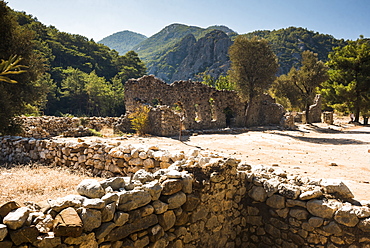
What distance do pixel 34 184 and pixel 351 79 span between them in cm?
2813

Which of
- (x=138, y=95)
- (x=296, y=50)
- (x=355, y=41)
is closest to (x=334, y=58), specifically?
(x=355, y=41)

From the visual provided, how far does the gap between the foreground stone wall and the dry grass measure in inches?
53.6

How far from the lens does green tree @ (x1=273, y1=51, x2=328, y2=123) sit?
73.4ft

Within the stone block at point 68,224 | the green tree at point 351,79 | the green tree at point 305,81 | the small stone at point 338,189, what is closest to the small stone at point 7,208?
the stone block at point 68,224

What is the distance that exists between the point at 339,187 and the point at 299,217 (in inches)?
33.6

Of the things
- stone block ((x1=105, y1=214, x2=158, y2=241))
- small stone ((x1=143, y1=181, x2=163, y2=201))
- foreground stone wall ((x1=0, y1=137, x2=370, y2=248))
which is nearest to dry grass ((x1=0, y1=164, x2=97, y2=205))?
foreground stone wall ((x1=0, y1=137, x2=370, y2=248))

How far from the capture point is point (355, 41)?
24.3 meters

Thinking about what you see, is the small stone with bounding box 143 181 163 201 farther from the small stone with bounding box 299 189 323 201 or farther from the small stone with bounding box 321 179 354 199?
the small stone with bounding box 321 179 354 199

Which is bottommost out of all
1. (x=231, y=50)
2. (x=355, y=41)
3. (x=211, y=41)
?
(x=231, y=50)

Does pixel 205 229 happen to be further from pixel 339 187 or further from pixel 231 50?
pixel 231 50

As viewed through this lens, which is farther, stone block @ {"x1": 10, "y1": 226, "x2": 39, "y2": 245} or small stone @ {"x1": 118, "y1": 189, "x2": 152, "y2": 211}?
small stone @ {"x1": 118, "y1": 189, "x2": 152, "y2": 211}

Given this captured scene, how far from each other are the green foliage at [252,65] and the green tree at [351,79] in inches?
364

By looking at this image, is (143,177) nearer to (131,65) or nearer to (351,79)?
(351,79)

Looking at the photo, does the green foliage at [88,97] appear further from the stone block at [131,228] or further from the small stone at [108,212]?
the small stone at [108,212]
